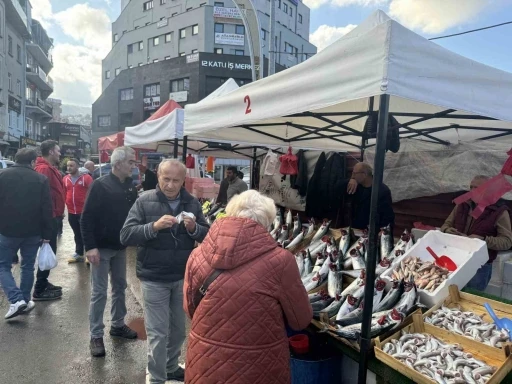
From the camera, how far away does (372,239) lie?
2.36 m

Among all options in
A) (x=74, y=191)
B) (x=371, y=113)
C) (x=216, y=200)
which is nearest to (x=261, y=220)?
(x=371, y=113)

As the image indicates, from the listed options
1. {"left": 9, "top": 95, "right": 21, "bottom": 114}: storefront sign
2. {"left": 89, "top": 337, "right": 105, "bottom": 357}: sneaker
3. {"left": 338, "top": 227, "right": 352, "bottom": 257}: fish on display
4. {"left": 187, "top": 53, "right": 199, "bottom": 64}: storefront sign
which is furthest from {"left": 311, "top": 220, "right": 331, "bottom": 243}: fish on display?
{"left": 187, "top": 53, "right": 199, "bottom": 64}: storefront sign

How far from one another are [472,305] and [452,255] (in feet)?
2.06

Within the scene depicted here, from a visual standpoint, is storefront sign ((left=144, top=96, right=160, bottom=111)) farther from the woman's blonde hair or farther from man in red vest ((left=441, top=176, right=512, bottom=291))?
the woman's blonde hair

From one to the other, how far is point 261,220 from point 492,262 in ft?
10.3

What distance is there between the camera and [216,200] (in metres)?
8.41

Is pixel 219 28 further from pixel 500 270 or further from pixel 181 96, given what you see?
pixel 500 270

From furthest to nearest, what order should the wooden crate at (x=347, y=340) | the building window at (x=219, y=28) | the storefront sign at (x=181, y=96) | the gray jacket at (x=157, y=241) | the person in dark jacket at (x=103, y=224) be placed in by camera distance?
the building window at (x=219, y=28)
the storefront sign at (x=181, y=96)
the person in dark jacket at (x=103, y=224)
the gray jacket at (x=157, y=241)
the wooden crate at (x=347, y=340)

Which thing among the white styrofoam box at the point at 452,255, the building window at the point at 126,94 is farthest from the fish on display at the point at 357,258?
the building window at the point at 126,94

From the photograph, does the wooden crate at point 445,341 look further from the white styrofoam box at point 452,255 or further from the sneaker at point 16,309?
the sneaker at point 16,309

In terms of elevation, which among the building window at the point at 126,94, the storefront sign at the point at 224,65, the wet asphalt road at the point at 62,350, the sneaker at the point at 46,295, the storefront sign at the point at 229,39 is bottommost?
the wet asphalt road at the point at 62,350

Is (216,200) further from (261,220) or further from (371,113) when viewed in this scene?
(261,220)

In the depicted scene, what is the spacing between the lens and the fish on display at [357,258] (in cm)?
353

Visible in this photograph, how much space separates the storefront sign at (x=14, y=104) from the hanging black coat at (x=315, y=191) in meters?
32.3
